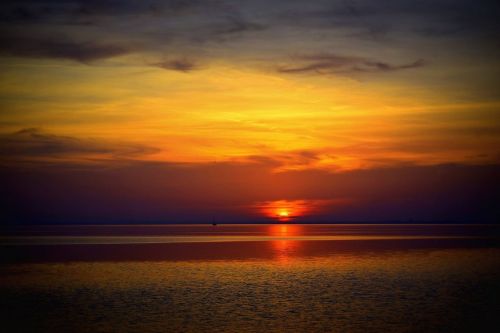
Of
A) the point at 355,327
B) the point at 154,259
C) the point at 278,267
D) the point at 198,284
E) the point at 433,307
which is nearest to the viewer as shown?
the point at 355,327

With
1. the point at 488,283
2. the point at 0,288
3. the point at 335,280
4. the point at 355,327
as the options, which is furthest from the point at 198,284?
the point at 488,283

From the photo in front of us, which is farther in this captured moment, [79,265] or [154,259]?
[154,259]

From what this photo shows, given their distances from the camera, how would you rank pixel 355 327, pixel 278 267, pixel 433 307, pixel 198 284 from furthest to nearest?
1. pixel 278 267
2. pixel 198 284
3. pixel 433 307
4. pixel 355 327

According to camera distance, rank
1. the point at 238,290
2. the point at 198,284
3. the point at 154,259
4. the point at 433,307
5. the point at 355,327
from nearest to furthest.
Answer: the point at 355,327 → the point at 433,307 → the point at 238,290 → the point at 198,284 → the point at 154,259

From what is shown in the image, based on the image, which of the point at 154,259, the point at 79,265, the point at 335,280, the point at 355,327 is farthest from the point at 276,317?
the point at 154,259

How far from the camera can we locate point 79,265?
57.8 metres

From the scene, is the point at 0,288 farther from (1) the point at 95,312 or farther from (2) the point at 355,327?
(2) the point at 355,327

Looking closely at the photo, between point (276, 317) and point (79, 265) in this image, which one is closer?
point (276, 317)

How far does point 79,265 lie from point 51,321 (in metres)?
29.4

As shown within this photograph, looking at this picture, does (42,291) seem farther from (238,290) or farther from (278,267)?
(278,267)

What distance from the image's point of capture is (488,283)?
43.2 meters

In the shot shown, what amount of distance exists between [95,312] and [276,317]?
10488mm

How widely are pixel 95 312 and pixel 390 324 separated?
16.6 meters

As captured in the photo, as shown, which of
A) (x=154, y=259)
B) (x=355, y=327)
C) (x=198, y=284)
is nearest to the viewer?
(x=355, y=327)
